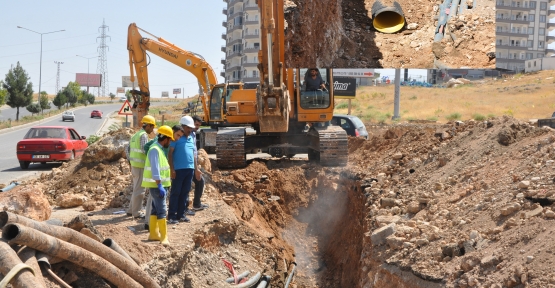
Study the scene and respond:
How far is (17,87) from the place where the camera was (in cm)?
6191

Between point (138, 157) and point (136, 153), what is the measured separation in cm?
7

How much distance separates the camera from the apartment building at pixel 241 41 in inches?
3473

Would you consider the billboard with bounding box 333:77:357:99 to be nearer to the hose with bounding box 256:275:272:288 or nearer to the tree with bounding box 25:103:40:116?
the hose with bounding box 256:275:272:288

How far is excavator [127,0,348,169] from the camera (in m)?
13.9

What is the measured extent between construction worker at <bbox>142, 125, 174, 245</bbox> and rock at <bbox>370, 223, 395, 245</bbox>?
2890mm

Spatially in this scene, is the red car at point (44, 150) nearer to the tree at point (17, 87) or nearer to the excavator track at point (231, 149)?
the excavator track at point (231, 149)

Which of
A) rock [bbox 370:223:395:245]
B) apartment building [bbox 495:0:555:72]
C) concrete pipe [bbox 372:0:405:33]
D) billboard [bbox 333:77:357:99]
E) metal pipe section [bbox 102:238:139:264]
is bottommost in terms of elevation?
rock [bbox 370:223:395:245]

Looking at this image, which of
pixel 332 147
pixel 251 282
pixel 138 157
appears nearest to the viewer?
pixel 251 282

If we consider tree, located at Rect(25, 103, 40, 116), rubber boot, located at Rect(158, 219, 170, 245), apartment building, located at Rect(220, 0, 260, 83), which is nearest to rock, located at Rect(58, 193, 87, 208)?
rubber boot, located at Rect(158, 219, 170, 245)

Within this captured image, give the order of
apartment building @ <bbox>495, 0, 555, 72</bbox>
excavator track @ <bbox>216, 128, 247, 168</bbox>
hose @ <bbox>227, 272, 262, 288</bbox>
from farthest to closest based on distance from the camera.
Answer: apartment building @ <bbox>495, 0, 555, 72</bbox> → excavator track @ <bbox>216, 128, 247, 168</bbox> → hose @ <bbox>227, 272, 262, 288</bbox>

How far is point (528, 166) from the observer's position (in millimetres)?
9727

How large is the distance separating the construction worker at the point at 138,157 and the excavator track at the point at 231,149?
20.5ft

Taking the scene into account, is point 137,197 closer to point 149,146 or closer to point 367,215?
point 149,146

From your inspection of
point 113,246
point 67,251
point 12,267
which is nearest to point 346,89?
point 113,246
